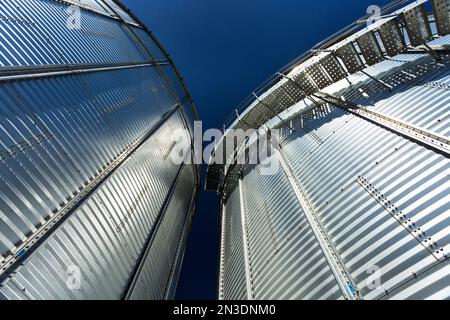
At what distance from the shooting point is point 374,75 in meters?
8.79

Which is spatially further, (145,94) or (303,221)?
(145,94)

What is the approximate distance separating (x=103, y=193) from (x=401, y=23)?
803cm

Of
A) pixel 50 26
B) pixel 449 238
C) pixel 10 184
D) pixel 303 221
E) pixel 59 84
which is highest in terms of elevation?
pixel 50 26

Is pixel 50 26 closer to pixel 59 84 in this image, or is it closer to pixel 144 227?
pixel 59 84

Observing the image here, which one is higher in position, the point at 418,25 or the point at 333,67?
the point at 333,67

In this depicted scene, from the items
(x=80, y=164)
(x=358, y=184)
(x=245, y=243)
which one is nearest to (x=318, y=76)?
(x=358, y=184)

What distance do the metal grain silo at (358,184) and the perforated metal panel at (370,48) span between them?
0.09ft

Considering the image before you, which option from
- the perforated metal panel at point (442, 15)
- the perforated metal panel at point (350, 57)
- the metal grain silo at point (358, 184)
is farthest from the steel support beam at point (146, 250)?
the perforated metal panel at point (442, 15)

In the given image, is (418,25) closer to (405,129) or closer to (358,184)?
(405,129)

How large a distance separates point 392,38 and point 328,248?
19.9 feet

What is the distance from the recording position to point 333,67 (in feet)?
31.2

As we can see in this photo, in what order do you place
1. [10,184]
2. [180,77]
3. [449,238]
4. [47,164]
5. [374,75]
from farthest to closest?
[180,77] < [374,75] < [47,164] < [10,184] < [449,238]
